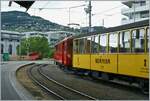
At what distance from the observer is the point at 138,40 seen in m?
17.0

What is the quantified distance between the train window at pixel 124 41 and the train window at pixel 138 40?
1.67ft

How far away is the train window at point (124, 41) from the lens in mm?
17878

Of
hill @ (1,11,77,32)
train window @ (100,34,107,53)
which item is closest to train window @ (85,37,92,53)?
train window @ (100,34,107,53)

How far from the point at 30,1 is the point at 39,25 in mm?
150127

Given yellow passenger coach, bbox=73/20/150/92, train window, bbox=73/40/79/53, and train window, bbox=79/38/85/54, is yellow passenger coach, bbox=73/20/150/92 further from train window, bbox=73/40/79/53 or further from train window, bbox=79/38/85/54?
train window, bbox=73/40/79/53

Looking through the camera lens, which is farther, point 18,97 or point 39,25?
point 39,25

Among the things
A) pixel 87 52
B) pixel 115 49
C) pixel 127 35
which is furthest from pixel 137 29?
pixel 87 52

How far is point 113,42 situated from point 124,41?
1460 mm

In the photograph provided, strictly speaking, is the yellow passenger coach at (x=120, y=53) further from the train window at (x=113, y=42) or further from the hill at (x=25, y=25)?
the hill at (x=25, y=25)

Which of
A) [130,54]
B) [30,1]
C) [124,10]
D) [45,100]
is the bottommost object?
[45,100]

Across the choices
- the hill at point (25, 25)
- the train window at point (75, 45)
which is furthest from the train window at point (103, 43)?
the hill at point (25, 25)

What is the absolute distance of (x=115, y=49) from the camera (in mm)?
19312

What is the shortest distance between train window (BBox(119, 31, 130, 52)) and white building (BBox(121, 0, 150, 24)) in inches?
2935

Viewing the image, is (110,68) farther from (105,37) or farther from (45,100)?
(45,100)
